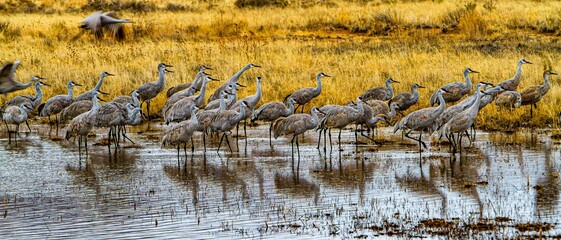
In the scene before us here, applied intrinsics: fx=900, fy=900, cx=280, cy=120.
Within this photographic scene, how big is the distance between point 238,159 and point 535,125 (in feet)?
20.1

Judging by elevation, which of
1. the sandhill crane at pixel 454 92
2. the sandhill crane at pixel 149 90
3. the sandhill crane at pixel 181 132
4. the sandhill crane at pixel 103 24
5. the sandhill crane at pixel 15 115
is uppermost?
the sandhill crane at pixel 103 24

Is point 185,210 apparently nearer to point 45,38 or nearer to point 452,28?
point 45,38

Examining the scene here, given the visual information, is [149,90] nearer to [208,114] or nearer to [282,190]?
[208,114]

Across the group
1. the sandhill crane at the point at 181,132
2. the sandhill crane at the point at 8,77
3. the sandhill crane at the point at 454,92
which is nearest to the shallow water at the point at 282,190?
the sandhill crane at the point at 181,132

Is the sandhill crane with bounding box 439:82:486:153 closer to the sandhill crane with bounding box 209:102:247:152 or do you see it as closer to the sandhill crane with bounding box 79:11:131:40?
the sandhill crane with bounding box 209:102:247:152

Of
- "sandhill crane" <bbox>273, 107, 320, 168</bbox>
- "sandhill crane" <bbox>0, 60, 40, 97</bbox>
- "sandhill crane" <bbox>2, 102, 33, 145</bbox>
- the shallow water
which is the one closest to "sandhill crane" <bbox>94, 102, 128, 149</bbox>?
the shallow water

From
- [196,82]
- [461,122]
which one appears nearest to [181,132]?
[461,122]

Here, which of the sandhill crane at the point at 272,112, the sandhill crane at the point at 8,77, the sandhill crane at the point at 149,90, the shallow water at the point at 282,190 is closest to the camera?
the shallow water at the point at 282,190

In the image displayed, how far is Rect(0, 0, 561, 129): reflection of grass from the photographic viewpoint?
21.5 m

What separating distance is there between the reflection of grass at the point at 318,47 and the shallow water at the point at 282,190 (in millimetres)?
3869

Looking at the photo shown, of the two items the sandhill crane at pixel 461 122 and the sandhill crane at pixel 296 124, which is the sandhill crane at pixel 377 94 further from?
the sandhill crane at pixel 461 122

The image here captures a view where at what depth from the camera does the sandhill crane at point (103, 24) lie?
14.3 meters

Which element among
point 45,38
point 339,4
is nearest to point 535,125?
point 45,38

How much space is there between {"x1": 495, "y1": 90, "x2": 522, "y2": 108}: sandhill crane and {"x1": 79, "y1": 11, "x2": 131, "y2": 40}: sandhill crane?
7316 millimetres
